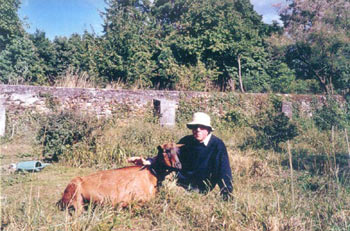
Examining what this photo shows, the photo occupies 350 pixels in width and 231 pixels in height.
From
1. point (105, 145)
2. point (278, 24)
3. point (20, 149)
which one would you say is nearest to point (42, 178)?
point (105, 145)

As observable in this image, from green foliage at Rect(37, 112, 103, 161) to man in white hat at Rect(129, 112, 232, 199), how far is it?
332 centimetres

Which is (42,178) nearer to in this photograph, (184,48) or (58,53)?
(184,48)

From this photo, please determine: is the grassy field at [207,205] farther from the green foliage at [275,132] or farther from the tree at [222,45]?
the tree at [222,45]

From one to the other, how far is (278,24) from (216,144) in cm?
2066

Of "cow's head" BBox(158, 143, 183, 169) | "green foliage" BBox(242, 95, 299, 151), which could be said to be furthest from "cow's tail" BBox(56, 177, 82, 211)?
"green foliage" BBox(242, 95, 299, 151)

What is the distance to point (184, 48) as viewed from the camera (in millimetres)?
17734

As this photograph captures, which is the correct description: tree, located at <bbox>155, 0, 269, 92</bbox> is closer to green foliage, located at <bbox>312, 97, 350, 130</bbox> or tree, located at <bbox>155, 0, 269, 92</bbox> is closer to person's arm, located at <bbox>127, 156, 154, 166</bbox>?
green foliage, located at <bbox>312, 97, 350, 130</bbox>

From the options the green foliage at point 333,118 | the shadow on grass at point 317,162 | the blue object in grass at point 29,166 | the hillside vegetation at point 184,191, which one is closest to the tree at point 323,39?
the green foliage at point 333,118

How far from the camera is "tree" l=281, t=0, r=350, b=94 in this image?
15.4m

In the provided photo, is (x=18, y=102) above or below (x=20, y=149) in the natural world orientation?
above

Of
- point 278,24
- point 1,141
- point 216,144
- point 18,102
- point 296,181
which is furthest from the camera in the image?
point 278,24

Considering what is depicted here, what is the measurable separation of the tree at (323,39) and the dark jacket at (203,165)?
12143mm

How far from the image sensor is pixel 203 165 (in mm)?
4141

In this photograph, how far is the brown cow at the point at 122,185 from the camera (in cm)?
355
